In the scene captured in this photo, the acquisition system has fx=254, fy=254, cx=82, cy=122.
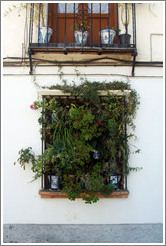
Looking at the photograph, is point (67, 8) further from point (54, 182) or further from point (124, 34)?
point (54, 182)

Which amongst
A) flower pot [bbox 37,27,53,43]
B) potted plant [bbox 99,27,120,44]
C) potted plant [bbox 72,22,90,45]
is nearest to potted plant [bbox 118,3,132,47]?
potted plant [bbox 99,27,120,44]

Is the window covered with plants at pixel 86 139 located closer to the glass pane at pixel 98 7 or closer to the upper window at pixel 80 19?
the upper window at pixel 80 19

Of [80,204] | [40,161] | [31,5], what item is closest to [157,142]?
[80,204]

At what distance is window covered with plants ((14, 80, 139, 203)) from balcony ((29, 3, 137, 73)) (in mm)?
578

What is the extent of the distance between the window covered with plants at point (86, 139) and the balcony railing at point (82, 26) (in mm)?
595

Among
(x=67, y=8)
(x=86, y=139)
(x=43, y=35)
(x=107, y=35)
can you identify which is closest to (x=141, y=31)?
(x=107, y=35)

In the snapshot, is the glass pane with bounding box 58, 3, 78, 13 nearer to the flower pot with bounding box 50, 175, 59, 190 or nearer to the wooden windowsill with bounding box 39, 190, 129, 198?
the flower pot with bounding box 50, 175, 59, 190

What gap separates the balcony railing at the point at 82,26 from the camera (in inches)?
156

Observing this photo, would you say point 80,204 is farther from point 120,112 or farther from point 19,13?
point 19,13

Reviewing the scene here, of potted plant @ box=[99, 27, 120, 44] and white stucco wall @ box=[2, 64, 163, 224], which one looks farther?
potted plant @ box=[99, 27, 120, 44]

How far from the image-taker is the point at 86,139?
12.1 ft

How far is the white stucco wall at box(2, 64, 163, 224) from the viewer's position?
3832 millimetres

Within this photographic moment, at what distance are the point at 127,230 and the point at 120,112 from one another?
1780 mm

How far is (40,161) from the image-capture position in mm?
3715
